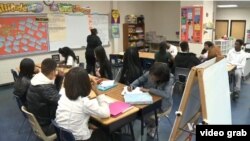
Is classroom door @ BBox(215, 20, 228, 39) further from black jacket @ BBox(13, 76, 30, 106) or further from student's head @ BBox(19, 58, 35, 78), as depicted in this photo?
black jacket @ BBox(13, 76, 30, 106)

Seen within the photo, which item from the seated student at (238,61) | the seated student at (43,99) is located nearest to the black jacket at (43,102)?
the seated student at (43,99)

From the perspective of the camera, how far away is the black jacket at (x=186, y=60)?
4.46 m

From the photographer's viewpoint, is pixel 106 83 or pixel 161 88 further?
pixel 106 83

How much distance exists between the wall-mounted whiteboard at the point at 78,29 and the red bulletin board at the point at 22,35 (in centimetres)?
39

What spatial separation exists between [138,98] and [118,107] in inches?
11.4

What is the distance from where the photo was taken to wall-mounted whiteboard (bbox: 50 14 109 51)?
6.88 meters

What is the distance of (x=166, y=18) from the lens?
9.55 m

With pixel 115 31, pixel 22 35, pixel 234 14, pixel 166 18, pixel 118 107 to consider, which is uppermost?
pixel 234 14

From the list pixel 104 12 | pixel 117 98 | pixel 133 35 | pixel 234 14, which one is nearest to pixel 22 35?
pixel 104 12

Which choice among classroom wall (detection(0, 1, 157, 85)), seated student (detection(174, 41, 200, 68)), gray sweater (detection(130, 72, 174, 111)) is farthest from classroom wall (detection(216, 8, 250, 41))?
gray sweater (detection(130, 72, 174, 111))

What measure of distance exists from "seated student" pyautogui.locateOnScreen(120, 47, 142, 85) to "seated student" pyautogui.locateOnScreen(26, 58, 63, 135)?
4.33ft

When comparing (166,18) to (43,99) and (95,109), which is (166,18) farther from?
(95,109)

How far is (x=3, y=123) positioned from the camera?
3.83 meters

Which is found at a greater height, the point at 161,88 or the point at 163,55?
the point at 163,55
